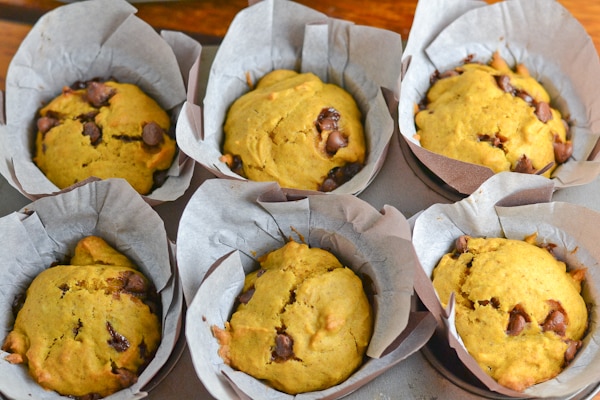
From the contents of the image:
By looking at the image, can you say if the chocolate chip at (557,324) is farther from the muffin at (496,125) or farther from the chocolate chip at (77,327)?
the chocolate chip at (77,327)

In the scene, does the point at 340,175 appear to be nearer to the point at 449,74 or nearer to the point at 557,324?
the point at 449,74

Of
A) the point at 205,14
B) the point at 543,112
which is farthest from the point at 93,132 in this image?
the point at 543,112

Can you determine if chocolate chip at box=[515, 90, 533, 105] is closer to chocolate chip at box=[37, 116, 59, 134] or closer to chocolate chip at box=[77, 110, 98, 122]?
chocolate chip at box=[77, 110, 98, 122]

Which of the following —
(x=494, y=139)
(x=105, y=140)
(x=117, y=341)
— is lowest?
(x=117, y=341)

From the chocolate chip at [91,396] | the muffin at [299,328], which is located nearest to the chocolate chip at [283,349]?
the muffin at [299,328]

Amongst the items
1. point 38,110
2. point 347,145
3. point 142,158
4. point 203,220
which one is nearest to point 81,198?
point 142,158

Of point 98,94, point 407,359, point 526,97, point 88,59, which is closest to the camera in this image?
point 407,359

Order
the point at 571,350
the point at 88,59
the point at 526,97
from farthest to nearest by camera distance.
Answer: the point at 88,59 → the point at 526,97 → the point at 571,350
